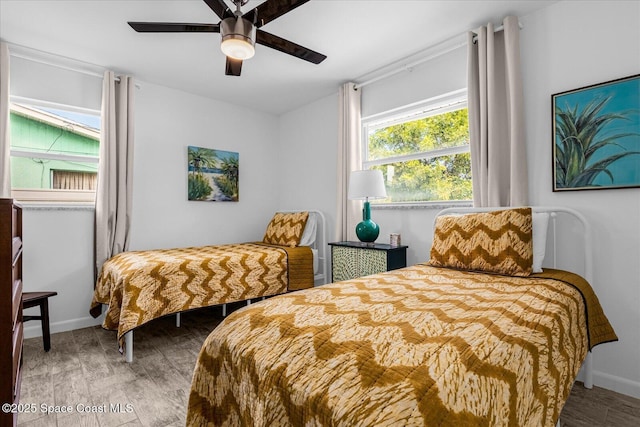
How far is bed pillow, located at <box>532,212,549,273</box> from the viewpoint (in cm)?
193

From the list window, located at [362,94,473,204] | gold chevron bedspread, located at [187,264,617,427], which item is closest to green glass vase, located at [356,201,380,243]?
window, located at [362,94,473,204]

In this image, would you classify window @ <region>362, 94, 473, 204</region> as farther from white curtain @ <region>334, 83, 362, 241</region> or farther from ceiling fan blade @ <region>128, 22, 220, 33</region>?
ceiling fan blade @ <region>128, 22, 220, 33</region>

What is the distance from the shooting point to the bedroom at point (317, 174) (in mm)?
2008

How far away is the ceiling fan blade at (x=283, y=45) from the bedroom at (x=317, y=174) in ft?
4.00

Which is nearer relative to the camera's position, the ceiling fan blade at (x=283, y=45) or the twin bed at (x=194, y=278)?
the ceiling fan blade at (x=283, y=45)

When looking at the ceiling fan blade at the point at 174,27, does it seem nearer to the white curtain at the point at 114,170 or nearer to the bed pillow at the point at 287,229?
the white curtain at the point at 114,170

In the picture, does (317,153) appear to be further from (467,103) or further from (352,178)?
(467,103)

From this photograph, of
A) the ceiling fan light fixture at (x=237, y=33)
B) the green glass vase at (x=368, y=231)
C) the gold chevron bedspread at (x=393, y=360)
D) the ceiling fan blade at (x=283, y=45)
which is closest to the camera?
the gold chevron bedspread at (x=393, y=360)

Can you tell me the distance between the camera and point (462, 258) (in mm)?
2072

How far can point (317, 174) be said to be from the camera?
13.6ft

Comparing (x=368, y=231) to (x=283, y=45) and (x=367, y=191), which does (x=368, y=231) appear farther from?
(x=283, y=45)

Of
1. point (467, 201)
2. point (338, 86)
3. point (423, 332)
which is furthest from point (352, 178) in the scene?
point (423, 332)

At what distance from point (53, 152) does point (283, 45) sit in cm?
259

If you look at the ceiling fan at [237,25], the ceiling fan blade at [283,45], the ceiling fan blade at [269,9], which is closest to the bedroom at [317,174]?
the ceiling fan blade at [283,45]
